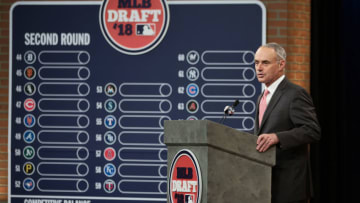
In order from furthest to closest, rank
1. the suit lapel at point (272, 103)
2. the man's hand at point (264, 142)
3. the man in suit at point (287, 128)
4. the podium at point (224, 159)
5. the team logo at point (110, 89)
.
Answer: the team logo at point (110, 89) < the suit lapel at point (272, 103) < the man in suit at point (287, 128) < the man's hand at point (264, 142) < the podium at point (224, 159)

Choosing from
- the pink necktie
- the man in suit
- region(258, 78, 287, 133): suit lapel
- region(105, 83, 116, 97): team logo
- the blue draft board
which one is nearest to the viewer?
the man in suit

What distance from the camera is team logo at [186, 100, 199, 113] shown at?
14.8 feet

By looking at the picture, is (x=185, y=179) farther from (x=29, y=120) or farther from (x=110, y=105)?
(x=29, y=120)

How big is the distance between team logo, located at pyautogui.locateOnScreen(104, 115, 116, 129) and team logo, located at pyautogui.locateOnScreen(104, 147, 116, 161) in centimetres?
18

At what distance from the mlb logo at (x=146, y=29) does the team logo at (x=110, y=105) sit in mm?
602

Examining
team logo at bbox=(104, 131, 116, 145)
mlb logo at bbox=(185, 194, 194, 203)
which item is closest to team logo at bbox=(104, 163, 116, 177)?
team logo at bbox=(104, 131, 116, 145)

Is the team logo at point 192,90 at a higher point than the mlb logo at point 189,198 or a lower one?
higher

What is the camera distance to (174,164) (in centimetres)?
260

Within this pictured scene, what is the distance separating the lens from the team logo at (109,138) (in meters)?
4.57

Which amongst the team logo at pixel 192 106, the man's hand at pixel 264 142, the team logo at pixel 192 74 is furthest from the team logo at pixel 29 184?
the man's hand at pixel 264 142

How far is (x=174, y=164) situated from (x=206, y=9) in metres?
2.20

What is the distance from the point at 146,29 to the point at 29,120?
1.24m

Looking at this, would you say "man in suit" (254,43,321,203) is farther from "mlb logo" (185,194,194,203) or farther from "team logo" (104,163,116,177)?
"team logo" (104,163,116,177)

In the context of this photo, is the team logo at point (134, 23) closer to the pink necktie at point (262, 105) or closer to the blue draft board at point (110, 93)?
the blue draft board at point (110, 93)
